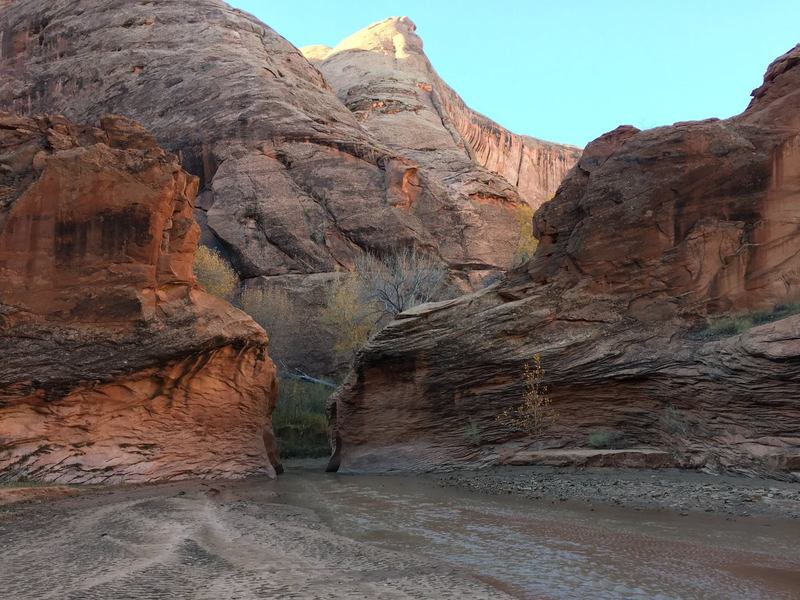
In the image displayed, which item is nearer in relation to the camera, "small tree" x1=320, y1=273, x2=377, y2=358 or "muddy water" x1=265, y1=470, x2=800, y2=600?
"muddy water" x1=265, y1=470, x2=800, y2=600

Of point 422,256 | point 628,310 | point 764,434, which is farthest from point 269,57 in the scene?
point 764,434

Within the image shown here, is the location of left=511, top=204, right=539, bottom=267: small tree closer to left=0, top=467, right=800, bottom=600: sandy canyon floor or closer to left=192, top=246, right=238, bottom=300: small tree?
left=192, top=246, right=238, bottom=300: small tree

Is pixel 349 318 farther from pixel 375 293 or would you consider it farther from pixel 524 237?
pixel 524 237

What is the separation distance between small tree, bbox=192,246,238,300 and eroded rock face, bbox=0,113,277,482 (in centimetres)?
1431

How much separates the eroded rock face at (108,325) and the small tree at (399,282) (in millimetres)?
15476

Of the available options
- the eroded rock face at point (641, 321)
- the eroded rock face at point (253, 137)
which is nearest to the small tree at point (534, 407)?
the eroded rock face at point (641, 321)

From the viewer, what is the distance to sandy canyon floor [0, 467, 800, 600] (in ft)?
20.0

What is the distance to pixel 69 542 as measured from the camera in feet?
28.0

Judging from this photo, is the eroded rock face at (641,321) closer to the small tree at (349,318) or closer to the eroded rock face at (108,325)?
the eroded rock face at (108,325)

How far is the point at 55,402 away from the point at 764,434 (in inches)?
567

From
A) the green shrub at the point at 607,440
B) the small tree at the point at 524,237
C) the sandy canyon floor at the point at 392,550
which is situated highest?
the small tree at the point at 524,237

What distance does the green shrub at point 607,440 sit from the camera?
15.2 metres

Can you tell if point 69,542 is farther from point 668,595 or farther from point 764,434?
point 764,434

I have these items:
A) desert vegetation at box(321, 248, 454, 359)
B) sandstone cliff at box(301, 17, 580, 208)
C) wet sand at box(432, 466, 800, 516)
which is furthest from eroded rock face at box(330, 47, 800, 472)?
sandstone cliff at box(301, 17, 580, 208)
